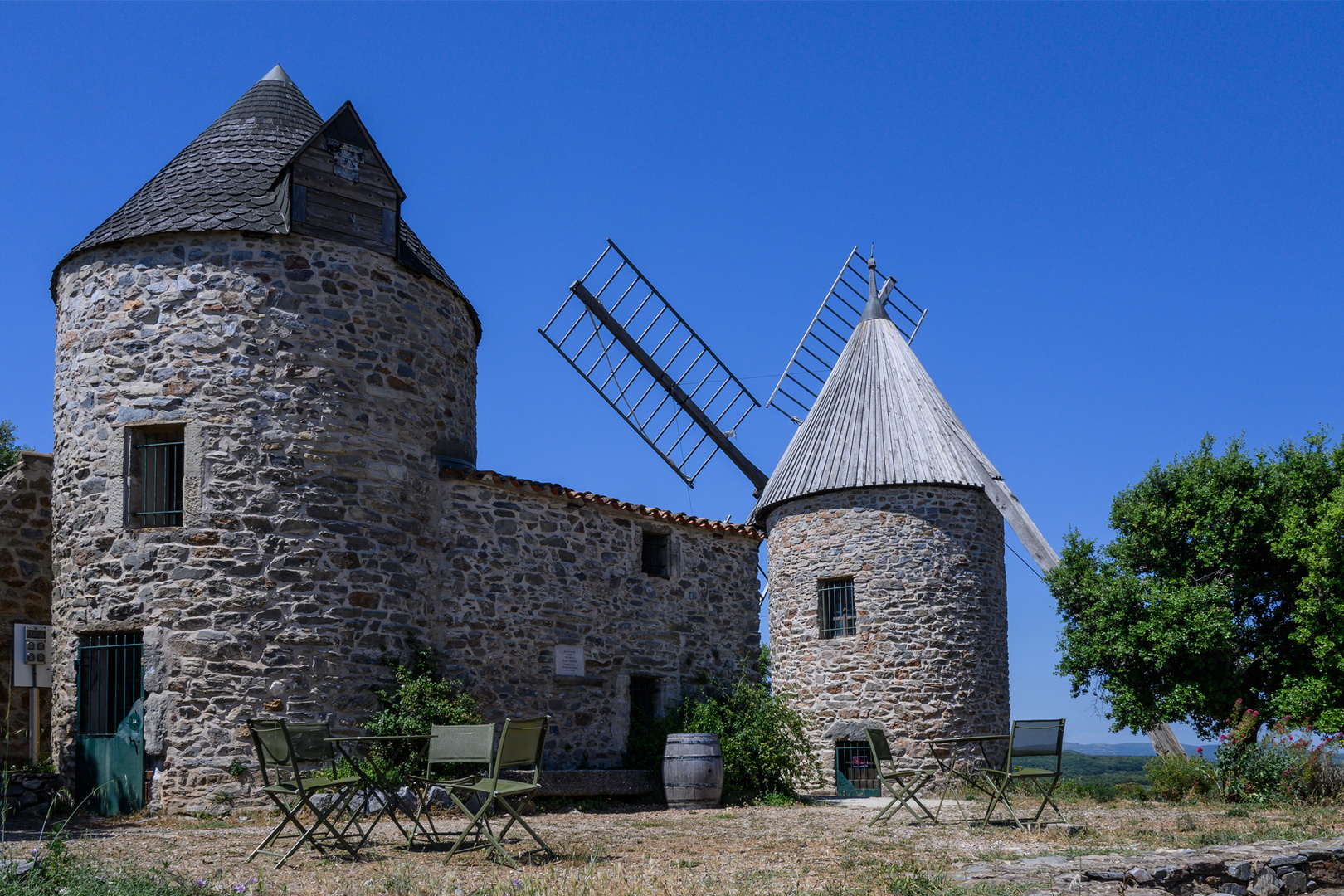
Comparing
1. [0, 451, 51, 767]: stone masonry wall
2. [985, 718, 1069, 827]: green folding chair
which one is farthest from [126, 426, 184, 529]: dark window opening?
[985, 718, 1069, 827]: green folding chair

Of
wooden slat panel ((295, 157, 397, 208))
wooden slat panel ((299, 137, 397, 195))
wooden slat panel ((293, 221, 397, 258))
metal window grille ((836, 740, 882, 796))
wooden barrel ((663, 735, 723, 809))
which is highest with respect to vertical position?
wooden slat panel ((299, 137, 397, 195))

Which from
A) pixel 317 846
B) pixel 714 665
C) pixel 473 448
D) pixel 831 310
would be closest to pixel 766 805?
pixel 714 665

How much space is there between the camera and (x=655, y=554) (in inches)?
568

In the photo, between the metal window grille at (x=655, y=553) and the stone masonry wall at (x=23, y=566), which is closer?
the stone masonry wall at (x=23, y=566)

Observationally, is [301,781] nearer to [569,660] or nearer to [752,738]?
[569,660]

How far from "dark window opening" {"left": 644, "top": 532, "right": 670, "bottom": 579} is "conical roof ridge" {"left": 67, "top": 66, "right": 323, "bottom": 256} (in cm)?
581

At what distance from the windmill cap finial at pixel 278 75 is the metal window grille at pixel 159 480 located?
5.21 metres

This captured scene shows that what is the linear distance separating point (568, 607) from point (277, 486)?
11.6 ft

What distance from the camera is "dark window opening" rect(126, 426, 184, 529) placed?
35.9 ft

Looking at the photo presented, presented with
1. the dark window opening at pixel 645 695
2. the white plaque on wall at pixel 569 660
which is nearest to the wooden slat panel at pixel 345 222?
the white plaque on wall at pixel 569 660

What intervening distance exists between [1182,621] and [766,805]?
5.70 meters

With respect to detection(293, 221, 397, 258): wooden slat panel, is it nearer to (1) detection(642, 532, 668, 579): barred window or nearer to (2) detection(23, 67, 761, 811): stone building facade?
(2) detection(23, 67, 761, 811): stone building facade

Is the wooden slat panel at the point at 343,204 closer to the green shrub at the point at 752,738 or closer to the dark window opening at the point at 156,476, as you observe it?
the dark window opening at the point at 156,476

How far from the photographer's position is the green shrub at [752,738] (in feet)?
42.2
